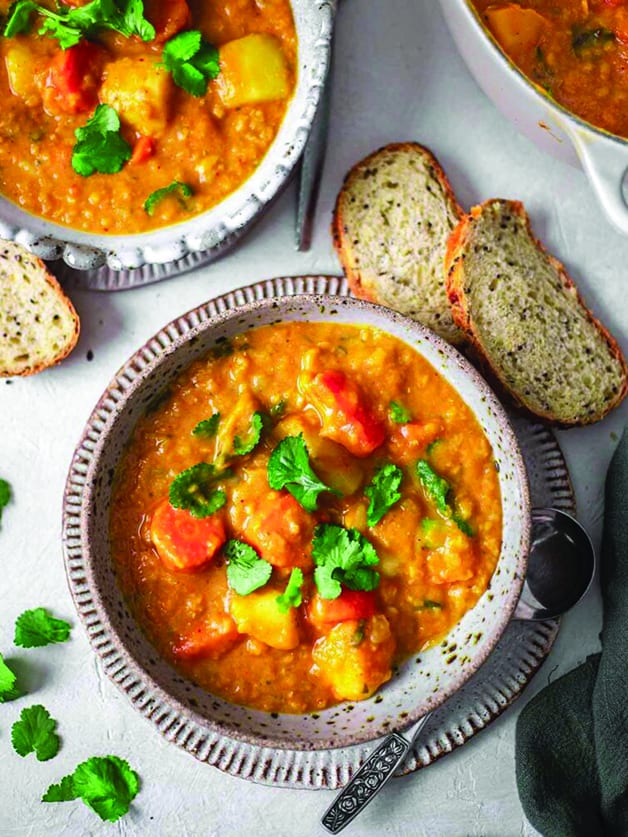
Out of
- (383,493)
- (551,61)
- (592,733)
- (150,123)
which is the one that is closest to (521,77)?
(551,61)

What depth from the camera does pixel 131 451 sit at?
3.20m

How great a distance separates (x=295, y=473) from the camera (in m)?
3.05

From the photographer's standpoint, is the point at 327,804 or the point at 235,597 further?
the point at 327,804

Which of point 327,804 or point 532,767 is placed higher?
point 532,767

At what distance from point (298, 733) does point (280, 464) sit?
2.71 feet

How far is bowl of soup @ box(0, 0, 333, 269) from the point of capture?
328cm

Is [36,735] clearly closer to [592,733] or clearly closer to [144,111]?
[592,733]

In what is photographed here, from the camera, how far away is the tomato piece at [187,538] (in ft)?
10.1

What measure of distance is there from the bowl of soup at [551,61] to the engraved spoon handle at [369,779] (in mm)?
1953

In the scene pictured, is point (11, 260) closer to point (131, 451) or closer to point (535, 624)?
point (131, 451)

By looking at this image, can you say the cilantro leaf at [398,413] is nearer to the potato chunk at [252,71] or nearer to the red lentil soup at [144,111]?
the red lentil soup at [144,111]

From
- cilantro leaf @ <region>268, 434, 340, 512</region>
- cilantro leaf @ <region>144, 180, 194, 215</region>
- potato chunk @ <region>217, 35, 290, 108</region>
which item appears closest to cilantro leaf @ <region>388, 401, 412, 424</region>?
cilantro leaf @ <region>268, 434, 340, 512</region>

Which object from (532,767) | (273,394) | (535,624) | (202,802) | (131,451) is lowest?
(202,802)

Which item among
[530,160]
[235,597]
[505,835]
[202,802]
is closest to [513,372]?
[530,160]
